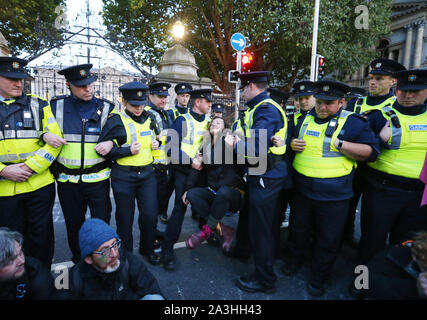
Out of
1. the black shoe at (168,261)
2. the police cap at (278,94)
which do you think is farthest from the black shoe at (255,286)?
the police cap at (278,94)

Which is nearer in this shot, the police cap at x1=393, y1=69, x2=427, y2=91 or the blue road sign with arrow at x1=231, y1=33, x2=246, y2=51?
the police cap at x1=393, y1=69, x2=427, y2=91

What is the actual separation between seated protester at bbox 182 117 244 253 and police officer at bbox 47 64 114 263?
980 millimetres

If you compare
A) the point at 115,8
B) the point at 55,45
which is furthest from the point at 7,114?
the point at 115,8

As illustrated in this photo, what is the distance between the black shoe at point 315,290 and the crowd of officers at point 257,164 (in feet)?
0.04

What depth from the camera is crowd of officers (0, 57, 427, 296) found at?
2.45 metres

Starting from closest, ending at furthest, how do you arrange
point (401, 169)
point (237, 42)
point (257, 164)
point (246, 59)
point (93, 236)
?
point (93, 236)
point (401, 169)
point (257, 164)
point (237, 42)
point (246, 59)

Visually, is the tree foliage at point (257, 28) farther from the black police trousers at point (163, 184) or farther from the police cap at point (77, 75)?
the police cap at point (77, 75)

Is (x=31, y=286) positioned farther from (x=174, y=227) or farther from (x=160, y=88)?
(x=160, y=88)

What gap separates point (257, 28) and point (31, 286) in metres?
12.3

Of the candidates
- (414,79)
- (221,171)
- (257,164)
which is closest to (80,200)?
(221,171)

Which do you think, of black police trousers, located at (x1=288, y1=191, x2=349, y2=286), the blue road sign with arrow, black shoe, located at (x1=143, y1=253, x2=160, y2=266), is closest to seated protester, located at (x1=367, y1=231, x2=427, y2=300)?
black police trousers, located at (x1=288, y1=191, x2=349, y2=286)

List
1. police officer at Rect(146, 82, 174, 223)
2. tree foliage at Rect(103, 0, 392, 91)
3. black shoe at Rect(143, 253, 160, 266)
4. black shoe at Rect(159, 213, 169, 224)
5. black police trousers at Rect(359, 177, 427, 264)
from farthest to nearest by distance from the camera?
tree foliage at Rect(103, 0, 392, 91) < black shoe at Rect(159, 213, 169, 224) < police officer at Rect(146, 82, 174, 223) < black shoe at Rect(143, 253, 160, 266) < black police trousers at Rect(359, 177, 427, 264)

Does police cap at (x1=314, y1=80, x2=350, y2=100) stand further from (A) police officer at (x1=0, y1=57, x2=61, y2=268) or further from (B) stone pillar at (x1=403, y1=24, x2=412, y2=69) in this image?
(B) stone pillar at (x1=403, y1=24, x2=412, y2=69)

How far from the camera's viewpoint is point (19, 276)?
167 centimetres
